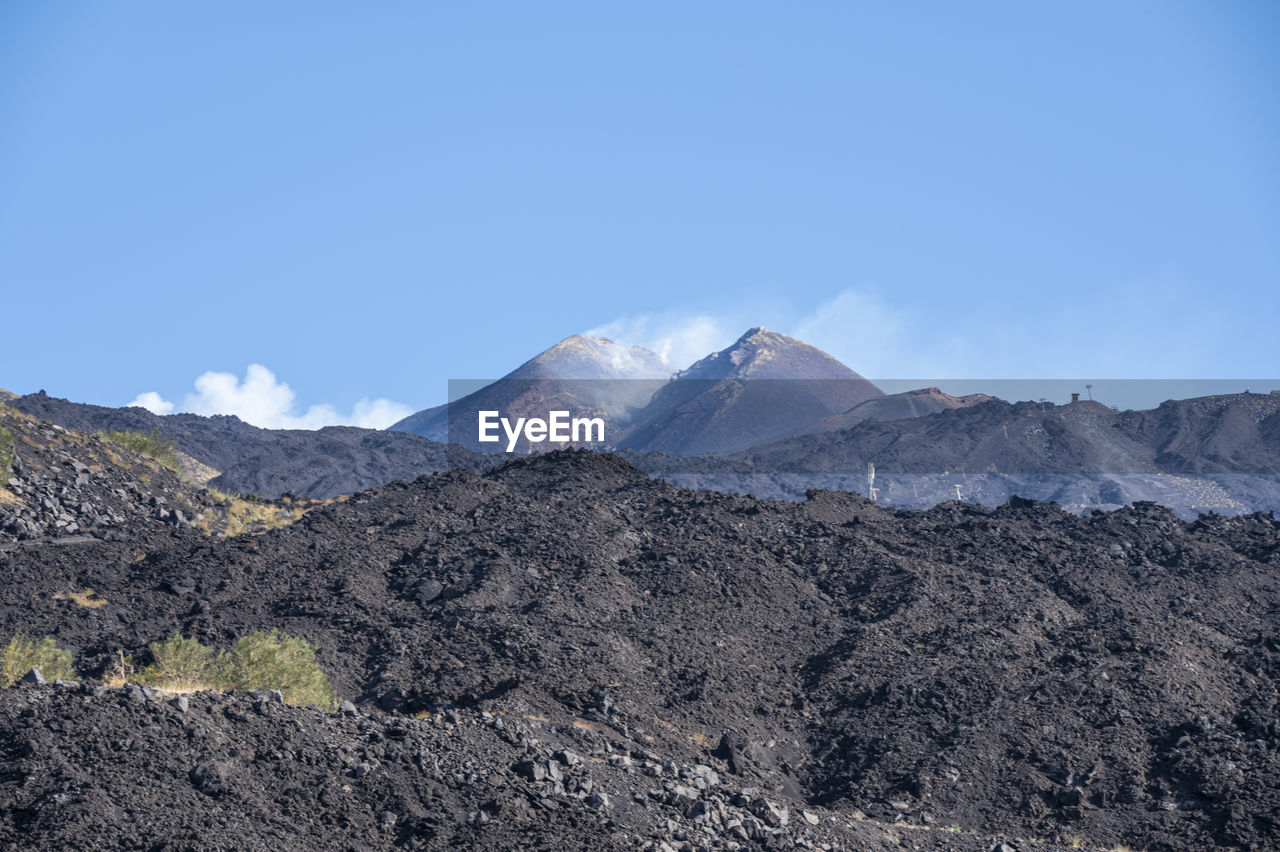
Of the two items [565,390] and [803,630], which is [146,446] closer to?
[803,630]

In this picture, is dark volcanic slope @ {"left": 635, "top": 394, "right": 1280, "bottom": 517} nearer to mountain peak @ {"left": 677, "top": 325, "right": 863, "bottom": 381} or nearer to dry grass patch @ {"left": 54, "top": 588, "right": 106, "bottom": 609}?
dry grass patch @ {"left": 54, "top": 588, "right": 106, "bottom": 609}

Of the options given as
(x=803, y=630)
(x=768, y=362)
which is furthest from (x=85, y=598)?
(x=768, y=362)

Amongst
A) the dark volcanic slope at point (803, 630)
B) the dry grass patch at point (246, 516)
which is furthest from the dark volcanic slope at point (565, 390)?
the dark volcanic slope at point (803, 630)

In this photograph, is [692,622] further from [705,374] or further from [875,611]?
[705,374]

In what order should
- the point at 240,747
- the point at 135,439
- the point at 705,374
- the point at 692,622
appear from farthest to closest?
the point at 705,374 < the point at 135,439 < the point at 692,622 < the point at 240,747

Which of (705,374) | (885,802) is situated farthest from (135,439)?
(705,374)

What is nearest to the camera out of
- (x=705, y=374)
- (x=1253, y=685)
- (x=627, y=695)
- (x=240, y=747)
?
(x=240, y=747)
